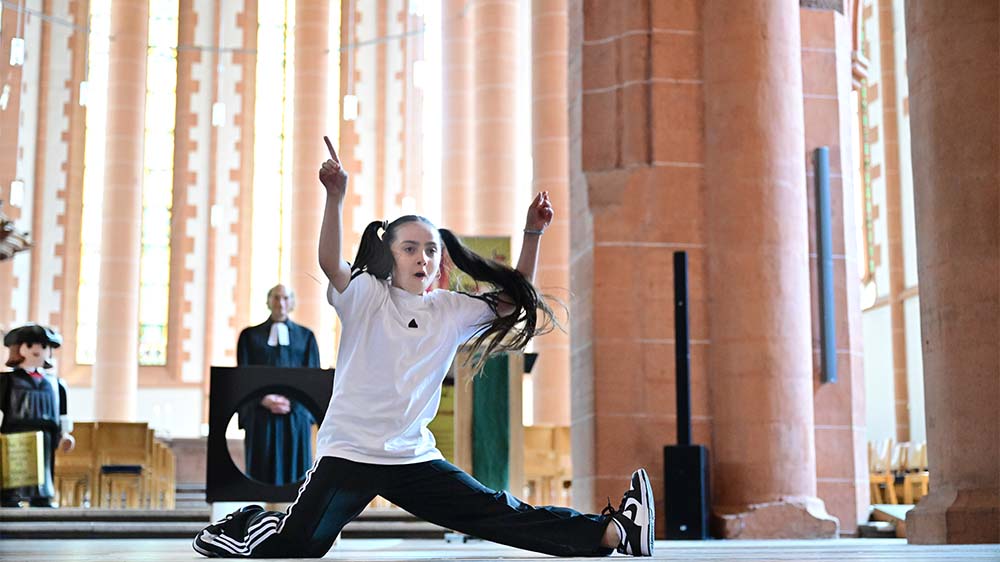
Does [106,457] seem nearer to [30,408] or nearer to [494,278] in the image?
[30,408]

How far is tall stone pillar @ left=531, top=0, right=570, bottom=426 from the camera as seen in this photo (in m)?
16.4

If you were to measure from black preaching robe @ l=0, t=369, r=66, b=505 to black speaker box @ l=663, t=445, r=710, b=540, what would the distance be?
192 inches

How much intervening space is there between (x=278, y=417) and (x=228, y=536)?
181 inches

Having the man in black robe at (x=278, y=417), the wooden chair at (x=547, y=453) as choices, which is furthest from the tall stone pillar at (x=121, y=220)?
the man in black robe at (x=278, y=417)

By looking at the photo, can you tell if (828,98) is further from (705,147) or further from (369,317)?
(369,317)

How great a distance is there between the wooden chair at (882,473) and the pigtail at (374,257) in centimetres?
1215

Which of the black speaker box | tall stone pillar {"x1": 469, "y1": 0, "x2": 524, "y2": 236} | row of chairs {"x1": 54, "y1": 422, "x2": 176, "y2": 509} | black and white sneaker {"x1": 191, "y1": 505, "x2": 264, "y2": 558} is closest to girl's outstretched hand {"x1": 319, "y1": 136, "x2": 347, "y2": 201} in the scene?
black and white sneaker {"x1": 191, "y1": 505, "x2": 264, "y2": 558}

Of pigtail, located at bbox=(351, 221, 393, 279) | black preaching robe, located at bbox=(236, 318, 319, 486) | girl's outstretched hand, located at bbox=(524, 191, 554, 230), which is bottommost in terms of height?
black preaching robe, located at bbox=(236, 318, 319, 486)

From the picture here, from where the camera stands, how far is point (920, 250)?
20.5 ft

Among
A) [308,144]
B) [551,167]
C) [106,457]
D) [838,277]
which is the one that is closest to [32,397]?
[106,457]

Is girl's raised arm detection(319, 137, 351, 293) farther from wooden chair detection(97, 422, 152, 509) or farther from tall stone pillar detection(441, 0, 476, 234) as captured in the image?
tall stone pillar detection(441, 0, 476, 234)

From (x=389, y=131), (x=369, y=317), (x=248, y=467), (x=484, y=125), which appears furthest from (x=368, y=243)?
(x=389, y=131)

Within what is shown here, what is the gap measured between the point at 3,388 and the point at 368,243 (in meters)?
6.30

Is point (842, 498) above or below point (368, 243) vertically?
below
